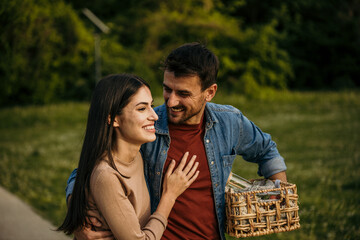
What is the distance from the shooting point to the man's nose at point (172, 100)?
2693mm

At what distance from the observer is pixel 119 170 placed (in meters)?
2.40

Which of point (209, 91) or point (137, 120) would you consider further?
point (209, 91)

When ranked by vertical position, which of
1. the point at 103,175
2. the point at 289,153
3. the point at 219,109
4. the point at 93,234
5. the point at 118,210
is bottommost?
the point at 93,234

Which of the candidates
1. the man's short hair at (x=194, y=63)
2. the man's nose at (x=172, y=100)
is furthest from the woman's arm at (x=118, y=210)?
the man's short hair at (x=194, y=63)

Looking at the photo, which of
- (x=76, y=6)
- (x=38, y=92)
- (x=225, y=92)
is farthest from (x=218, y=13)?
(x=38, y=92)

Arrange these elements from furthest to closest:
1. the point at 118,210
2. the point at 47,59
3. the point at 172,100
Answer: the point at 47,59 < the point at 172,100 < the point at 118,210

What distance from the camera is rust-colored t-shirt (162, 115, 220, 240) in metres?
2.65

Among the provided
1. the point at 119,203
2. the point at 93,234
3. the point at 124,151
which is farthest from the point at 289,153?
the point at 119,203

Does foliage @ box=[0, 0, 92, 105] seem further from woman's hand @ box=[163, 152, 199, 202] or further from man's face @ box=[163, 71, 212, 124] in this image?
woman's hand @ box=[163, 152, 199, 202]

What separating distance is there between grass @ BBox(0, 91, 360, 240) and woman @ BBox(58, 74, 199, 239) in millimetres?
1697

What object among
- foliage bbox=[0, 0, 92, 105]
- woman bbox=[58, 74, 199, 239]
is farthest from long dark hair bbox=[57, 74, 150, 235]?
foliage bbox=[0, 0, 92, 105]

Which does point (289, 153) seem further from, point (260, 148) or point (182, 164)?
point (182, 164)

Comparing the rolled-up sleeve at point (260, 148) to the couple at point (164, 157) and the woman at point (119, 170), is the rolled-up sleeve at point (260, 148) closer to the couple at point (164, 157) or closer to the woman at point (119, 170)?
the couple at point (164, 157)

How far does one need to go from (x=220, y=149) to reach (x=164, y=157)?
1.28ft
